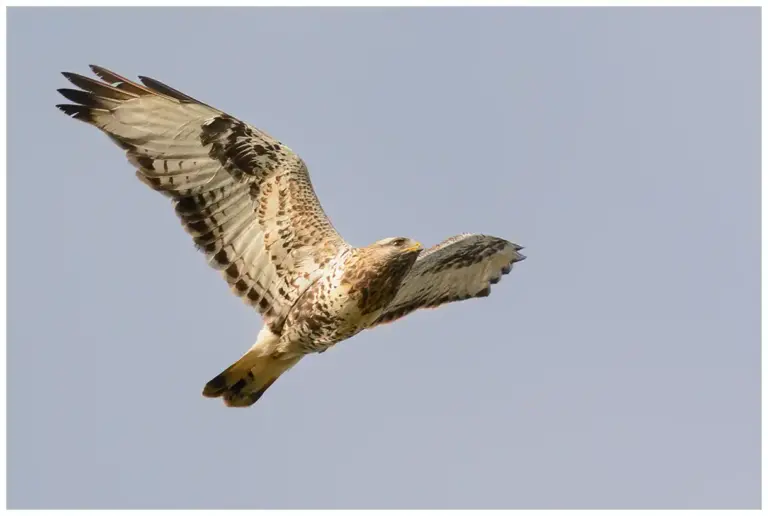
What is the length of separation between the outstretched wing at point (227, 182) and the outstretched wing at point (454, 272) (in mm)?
1143

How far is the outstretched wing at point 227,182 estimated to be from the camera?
17594 millimetres

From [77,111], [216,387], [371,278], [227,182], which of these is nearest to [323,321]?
[371,278]

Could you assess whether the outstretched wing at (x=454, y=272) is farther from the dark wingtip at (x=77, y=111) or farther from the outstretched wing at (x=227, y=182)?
A: the dark wingtip at (x=77, y=111)

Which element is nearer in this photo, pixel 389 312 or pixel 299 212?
pixel 299 212

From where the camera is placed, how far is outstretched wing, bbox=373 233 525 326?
18547mm

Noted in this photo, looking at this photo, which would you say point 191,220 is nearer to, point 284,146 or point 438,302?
point 284,146

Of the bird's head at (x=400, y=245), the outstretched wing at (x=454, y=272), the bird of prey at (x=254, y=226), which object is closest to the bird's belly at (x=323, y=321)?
the bird of prey at (x=254, y=226)

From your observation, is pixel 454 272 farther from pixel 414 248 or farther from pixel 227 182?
pixel 227 182

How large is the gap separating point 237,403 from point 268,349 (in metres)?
0.65

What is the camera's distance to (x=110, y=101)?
1756cm

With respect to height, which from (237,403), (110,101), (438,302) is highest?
(110,101)

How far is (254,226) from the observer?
18.0 meters

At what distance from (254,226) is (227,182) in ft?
1.64

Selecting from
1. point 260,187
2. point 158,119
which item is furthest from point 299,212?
point 158,119
